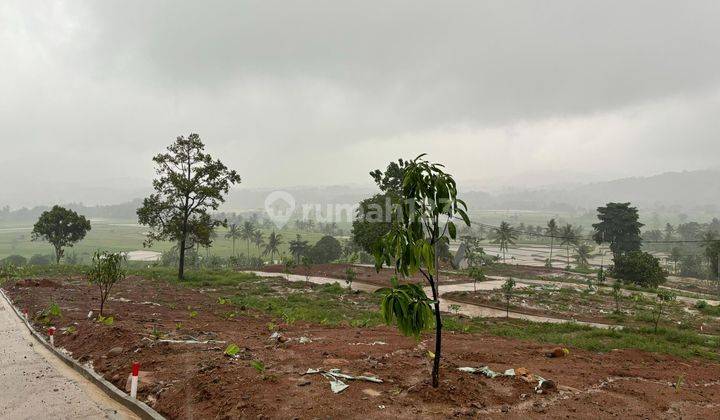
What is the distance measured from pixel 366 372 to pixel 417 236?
3.92 meters

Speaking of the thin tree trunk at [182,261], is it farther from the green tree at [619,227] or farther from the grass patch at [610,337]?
the green tree at [619,227]

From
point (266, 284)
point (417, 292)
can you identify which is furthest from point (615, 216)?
point (417, 292)

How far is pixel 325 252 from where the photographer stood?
76.8 meters

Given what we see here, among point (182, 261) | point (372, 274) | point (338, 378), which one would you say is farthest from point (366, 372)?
point (372, 274)

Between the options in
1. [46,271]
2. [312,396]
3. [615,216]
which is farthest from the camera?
[615,216]

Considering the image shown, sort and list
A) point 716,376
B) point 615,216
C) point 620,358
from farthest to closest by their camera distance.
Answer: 1. point 615,216
2. point 620,358
3. point 716,376

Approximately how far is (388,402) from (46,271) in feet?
137

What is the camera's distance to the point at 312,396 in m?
7.81

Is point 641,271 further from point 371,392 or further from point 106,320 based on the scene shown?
point 106,320

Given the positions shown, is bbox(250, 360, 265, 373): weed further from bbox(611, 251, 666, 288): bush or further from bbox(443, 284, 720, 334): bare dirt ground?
bbox(611, 251, 666, 288): bush

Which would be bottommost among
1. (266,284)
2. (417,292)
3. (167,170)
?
(266,284)

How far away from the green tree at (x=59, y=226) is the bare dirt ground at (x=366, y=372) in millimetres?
39804

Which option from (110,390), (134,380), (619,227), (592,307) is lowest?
(592,307)

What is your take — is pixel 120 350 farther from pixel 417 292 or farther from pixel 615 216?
pixel 615 216
